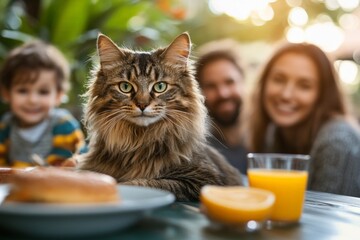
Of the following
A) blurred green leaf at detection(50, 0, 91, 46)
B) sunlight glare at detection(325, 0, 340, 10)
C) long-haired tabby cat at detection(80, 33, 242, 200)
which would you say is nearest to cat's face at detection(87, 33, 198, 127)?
long-haired tabby cat at detection(80, 33, 242, 200)

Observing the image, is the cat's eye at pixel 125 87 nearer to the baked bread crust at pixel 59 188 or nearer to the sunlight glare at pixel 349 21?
the baked bread crust at pixel 59 188

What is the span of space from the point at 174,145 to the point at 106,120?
8.8 inches

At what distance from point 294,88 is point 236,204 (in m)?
1.94

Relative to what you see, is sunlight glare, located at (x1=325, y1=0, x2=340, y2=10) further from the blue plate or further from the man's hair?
the blue plate

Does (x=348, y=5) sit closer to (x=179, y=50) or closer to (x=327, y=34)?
(x=327, y=34)

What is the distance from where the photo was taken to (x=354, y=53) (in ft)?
16.7

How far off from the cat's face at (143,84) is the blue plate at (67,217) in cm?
56

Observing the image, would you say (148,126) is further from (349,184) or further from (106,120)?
(349,184)

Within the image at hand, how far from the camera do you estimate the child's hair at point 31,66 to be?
2723 millimetres

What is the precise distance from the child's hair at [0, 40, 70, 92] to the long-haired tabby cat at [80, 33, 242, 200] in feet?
4.64

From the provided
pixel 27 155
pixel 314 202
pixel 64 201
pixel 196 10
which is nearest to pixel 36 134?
pixel 27 155

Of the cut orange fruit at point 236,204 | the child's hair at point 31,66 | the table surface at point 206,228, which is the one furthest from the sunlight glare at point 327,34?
the cut orange fruit at point 236,204

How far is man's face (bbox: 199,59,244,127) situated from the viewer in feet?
11.1

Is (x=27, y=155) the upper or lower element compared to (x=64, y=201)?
lower
